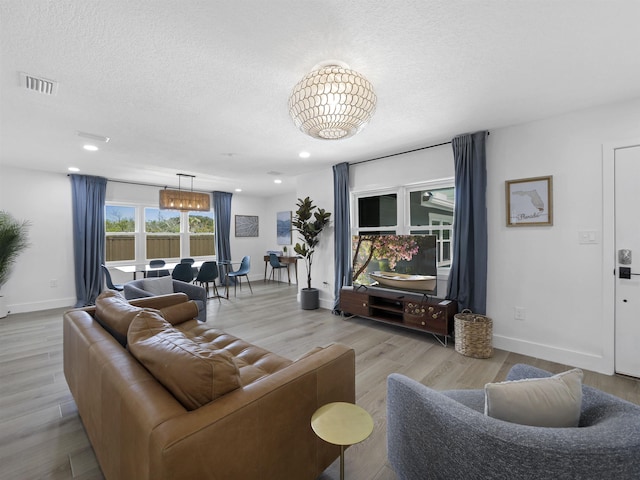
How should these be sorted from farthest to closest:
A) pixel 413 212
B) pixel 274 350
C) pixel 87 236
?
1. pixel 87 236
2. pixel 413 212
3. pixel 274 350

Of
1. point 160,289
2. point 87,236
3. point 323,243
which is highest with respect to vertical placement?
point 87,236

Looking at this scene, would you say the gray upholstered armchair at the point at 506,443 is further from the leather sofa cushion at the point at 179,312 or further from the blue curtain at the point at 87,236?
the blue curtain at the point at 87,236

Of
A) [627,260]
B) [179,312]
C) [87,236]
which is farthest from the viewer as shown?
[87,236]

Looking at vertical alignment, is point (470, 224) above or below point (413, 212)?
below

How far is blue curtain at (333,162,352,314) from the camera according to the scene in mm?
4535

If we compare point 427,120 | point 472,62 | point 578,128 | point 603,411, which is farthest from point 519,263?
point 603,411

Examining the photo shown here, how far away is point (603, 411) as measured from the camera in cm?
102

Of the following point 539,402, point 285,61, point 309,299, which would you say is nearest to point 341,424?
point 539,402

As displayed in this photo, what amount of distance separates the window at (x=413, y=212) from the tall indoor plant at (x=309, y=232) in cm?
60

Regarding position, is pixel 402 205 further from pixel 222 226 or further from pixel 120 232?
pixel 120 232

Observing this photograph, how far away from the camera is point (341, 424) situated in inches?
45.2

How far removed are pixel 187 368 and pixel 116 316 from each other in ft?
3.55

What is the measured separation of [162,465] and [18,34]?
2.37m

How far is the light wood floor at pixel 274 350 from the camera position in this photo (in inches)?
64.0
